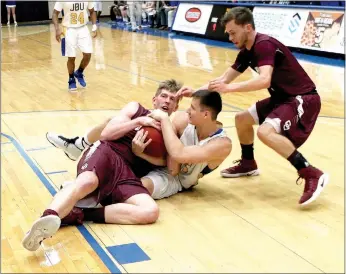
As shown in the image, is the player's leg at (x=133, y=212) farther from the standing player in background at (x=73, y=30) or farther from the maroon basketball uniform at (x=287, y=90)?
the standing player in background at (x=73, y=30)

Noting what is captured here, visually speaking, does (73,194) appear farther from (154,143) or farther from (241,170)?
(241,170)

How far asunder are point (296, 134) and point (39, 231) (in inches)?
87.3

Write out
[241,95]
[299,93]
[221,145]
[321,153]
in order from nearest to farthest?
1. [221,145]
2. [299,93]
3. [321,153]
4. [241,95]

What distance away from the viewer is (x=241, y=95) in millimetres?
8945

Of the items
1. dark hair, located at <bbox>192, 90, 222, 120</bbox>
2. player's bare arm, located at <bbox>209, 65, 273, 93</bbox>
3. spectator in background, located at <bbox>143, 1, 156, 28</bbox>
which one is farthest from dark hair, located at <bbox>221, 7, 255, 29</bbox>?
spectator in background, located at <bbox>143, 1, 156, 28</bbox>

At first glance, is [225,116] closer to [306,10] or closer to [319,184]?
[319,184]

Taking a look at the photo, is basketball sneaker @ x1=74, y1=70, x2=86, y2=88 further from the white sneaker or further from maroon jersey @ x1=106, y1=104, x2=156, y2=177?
the white sneaker

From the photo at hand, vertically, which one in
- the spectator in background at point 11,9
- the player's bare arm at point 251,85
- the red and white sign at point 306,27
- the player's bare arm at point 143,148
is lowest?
the spectator in background at point 11,9

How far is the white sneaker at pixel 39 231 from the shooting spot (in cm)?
346

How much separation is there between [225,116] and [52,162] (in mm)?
2704

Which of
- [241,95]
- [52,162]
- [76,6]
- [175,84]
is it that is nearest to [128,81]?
[76,6]

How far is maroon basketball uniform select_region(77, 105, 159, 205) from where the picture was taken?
4156 mm

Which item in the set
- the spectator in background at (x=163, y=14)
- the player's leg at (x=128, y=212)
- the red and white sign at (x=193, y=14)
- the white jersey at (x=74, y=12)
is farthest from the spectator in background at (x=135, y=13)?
the player's leg at (x=128, y=212)

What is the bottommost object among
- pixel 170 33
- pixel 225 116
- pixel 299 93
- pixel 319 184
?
pixel 170 33
